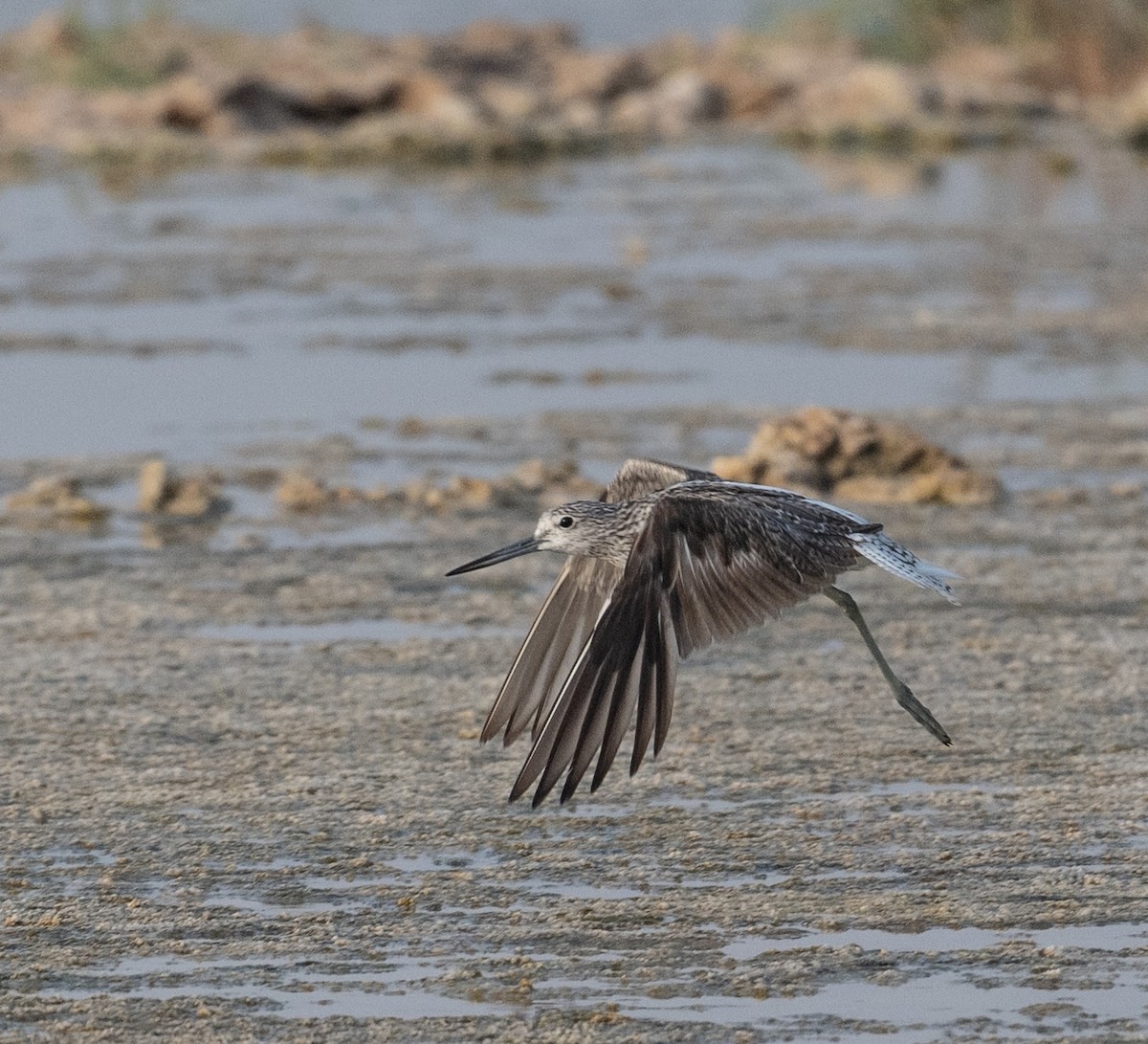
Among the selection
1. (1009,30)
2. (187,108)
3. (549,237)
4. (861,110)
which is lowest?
(549,237)

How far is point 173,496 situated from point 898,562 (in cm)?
439

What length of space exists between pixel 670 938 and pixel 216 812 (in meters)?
1.48

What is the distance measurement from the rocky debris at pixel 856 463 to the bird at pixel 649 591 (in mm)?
3180

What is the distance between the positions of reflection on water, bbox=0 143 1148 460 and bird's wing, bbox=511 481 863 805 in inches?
218

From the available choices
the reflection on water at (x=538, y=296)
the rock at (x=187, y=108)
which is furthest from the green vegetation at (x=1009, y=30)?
the rock at (x=187, y=108)

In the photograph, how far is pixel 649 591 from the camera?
571cm

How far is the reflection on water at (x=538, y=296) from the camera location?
42.0ft

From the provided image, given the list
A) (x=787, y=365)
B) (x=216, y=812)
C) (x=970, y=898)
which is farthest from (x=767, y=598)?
(x=787, y=365)

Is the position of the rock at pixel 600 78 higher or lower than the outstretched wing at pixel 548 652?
higher

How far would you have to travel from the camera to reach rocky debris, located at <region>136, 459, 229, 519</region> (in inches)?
397

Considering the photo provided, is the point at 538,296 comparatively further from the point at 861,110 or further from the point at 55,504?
the point at 861,110

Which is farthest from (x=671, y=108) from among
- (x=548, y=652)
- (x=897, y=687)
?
(x=548, y=652)

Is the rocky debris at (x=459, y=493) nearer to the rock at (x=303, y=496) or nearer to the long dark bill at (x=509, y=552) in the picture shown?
the rock at (x=303, y=496)

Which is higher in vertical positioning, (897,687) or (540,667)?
(540,667)
